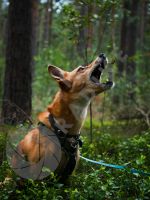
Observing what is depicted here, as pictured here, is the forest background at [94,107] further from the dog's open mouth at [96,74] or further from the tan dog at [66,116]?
the dog's open mouth at [96,74]

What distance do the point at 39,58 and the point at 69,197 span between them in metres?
13.0

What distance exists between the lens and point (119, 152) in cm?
809

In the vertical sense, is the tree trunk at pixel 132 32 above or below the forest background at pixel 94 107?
above

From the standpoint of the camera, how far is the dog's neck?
5938 mm

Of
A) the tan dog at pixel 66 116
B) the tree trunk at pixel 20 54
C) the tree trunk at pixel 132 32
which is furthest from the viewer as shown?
the tree trunk at pixel 132 32

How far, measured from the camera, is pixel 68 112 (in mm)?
5988

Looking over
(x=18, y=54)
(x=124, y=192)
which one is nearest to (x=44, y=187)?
(x=124, y=192)

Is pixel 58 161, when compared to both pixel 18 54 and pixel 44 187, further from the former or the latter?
pixel 18 54

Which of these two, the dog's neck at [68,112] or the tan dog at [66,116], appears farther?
the dog's neck at [68,112]

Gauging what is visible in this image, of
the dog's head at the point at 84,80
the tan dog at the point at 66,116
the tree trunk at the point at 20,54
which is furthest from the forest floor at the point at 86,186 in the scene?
the tree trunk at the point at 20,54

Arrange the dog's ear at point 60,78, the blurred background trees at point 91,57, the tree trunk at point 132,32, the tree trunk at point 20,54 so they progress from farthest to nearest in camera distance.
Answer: the tree trunk at point 132,32 < the tree trunk at point 20,54 < the blurred background trees at point 91,57 < the dog's ear at point 60,78

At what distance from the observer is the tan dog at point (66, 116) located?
18.4 feet

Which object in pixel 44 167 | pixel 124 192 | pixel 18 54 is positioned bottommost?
pixel 124 192

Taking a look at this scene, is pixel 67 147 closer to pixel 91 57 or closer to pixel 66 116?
pixel 66 116
